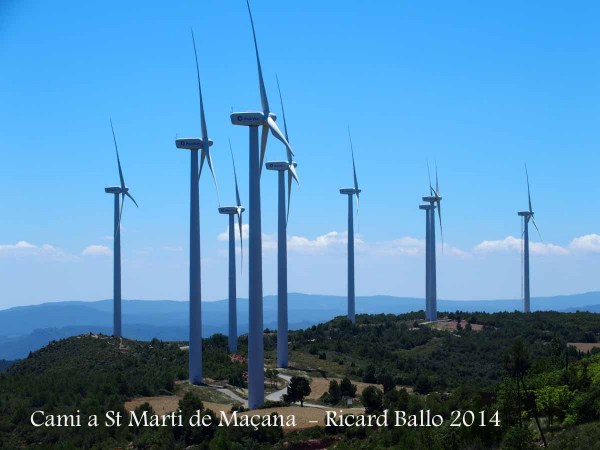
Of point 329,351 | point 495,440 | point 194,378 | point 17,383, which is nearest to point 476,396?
point 495,440

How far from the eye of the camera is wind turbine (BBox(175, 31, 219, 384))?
3206 inches

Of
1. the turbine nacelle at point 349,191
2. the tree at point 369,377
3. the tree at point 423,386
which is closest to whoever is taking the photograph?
the tree at point 423,386

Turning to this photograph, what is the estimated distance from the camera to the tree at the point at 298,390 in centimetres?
6912

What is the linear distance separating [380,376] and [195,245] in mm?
18674

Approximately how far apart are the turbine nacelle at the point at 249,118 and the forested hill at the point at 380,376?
1861 centimetres

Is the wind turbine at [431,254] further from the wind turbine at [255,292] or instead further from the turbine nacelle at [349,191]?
the wind turbine at [255,292]

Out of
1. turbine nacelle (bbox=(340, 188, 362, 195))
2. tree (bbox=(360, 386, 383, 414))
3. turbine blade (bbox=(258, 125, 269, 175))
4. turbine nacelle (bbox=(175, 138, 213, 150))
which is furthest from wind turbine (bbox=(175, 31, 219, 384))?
turbine nacelle (bbox=(340, 188, 362, 195))

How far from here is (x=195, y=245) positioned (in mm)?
81375

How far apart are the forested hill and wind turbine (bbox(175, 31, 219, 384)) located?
2514 mm

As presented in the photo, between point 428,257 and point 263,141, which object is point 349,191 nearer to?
point 428,257

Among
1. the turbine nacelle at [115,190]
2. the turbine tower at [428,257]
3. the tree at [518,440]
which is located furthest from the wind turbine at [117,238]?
the tree at [518,440]

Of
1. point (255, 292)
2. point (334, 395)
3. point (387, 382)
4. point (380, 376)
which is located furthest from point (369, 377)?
point (255, 292)

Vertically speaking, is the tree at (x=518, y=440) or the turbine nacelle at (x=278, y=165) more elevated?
the turbine nacelle at (x=278, y=165)

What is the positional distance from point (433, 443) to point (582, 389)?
10.5 metres
